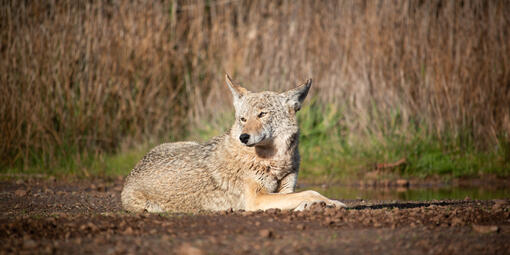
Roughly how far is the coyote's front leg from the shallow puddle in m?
2.99

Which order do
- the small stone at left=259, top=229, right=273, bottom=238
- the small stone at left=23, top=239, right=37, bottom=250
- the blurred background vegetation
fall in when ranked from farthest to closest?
the blurred background vegetation < the small stone at left=259, top=229, right=273, bottom=238 < the small stone at left=23, top=239, right=37, bottom=250

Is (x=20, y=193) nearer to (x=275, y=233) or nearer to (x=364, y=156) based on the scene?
(x=275, y=233)

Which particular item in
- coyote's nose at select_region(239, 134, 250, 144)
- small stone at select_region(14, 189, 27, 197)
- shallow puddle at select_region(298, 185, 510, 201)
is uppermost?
coyote's nose at select_region(239, 134, 250, 144)

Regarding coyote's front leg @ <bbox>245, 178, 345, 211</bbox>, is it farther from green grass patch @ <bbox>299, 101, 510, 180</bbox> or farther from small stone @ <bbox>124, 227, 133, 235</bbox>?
green grass patch @ <bbox>299, 101, 510, 180</bbox>

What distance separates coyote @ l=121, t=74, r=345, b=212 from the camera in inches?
277

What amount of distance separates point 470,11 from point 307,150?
4724mm

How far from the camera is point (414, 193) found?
10414mm

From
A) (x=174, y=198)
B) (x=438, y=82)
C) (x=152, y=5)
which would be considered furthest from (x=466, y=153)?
(x=152, y=5)

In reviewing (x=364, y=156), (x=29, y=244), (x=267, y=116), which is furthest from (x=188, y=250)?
(x=364, y=156)

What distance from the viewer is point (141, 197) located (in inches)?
294

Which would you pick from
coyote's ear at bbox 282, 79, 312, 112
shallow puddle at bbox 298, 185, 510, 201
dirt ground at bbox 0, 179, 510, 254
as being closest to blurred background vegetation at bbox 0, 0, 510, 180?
shallow puddle at bbox 298, 185, 510, 201

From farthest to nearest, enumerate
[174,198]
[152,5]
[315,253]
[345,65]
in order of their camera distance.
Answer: [152,5] → [345,65] → [174,198] → [315,253]

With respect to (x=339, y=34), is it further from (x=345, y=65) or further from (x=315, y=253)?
(x=315, y=253)

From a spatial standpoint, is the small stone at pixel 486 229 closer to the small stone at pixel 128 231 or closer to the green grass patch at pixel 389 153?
the small stone at pixel 128 231
